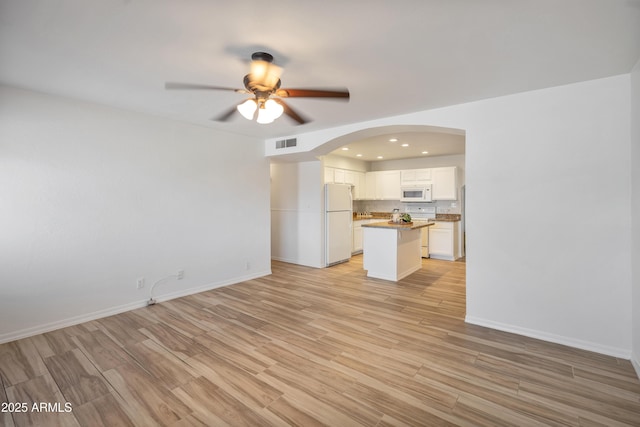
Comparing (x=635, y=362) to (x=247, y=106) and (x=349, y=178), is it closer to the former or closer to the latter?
(x=247, y=106)

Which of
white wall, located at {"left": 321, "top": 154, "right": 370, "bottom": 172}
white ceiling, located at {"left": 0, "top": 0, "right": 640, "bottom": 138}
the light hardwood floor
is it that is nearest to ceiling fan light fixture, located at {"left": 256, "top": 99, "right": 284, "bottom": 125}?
white ceiling, located at {"left": 0, "top": 0, "right": 640, "bottom": 138}

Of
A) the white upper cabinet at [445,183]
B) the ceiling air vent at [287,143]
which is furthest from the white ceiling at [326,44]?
the white upper cabinet at [445,183]

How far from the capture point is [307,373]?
2275 mm

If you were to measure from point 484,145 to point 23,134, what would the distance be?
15.9 feet

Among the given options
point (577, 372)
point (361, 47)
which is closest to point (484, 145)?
point (361, 47)

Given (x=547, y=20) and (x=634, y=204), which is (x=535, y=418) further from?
(x=547, y=20)

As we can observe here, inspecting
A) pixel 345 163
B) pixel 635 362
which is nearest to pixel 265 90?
pixel 635 362

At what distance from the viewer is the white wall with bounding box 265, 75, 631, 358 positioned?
8.34 ft

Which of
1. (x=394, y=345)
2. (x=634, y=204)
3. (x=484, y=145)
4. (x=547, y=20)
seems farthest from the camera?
(x=484, y=145)

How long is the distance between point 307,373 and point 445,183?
5823mm

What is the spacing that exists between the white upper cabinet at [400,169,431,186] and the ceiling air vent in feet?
11.8

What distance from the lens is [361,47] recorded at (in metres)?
2.07

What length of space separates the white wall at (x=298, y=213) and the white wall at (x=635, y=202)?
4264 mm

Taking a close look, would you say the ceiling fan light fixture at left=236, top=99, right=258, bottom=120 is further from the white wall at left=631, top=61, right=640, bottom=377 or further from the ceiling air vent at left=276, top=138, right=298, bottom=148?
the white wall at left=631, top=61, right=640, bottom=377
